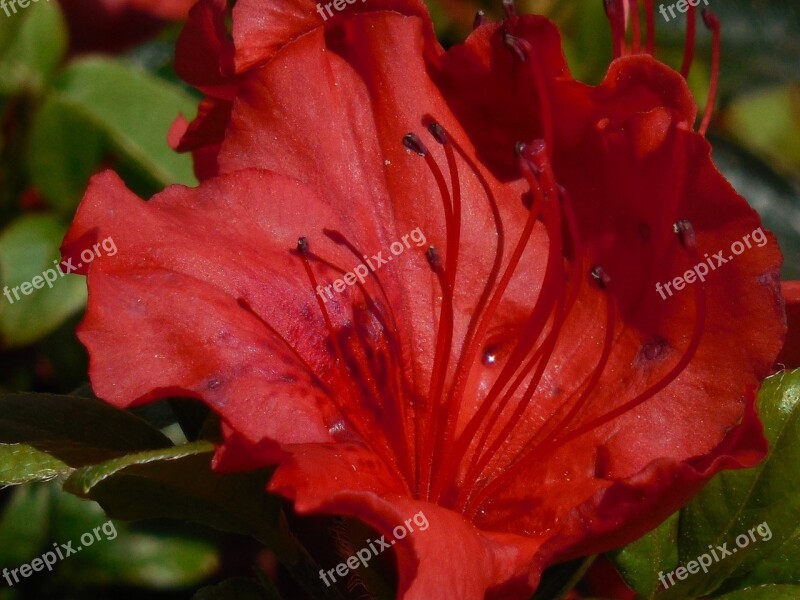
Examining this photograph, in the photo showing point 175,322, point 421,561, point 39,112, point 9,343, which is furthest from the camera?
point 39,112

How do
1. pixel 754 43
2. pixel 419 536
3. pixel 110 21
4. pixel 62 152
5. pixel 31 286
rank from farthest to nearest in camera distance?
pixel 110 21
pixel 754 43
pixel 62 152
pixel 31 286
pixel 419 536

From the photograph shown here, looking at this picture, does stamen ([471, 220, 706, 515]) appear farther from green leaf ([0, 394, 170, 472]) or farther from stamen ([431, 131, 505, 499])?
green leaf ([0, 394, 170, 472])

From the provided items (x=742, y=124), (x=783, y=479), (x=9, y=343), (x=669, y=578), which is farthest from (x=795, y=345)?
(x=742, y=124)

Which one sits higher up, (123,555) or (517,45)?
(517,45)

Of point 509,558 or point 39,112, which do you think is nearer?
point 509,558

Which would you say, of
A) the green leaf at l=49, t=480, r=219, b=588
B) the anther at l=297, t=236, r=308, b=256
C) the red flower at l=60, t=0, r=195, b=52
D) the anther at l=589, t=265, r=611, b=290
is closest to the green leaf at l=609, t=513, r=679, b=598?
the anther at l=589, t=265, r=611, b=290

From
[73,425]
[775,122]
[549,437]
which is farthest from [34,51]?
[775,122]

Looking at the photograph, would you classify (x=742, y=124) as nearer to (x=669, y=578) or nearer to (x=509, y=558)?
(x=669, y=578)

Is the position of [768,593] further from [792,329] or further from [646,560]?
[792,329]
